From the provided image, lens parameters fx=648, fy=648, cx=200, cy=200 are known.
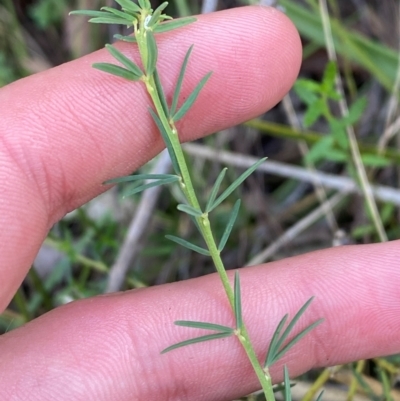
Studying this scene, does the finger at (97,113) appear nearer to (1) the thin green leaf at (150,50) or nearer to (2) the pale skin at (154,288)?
(2) the pale skin at (154,288)

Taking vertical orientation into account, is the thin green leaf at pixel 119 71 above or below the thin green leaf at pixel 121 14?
below

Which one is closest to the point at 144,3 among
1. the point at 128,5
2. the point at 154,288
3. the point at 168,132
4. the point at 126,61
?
the point at 128,5

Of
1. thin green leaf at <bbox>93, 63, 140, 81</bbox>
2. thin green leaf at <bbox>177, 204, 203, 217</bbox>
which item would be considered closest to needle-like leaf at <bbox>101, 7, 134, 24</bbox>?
thin green leaf at <bbox>93, 63, 140, 81</bbox>

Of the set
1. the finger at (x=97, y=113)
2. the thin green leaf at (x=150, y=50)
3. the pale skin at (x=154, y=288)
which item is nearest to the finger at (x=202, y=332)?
the pale skin at (x=154, y=288)

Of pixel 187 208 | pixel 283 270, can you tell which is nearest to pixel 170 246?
pixel 283 270

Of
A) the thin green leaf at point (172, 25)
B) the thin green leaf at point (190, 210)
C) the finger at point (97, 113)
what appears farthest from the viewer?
the finger at point (97, 113)

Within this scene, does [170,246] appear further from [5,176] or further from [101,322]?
[5,176]

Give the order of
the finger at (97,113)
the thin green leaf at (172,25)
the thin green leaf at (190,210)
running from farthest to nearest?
1. the finger at (97,113)
2. the thin green leaf at (172,25)
3. the thin green leaf at (190,210)
